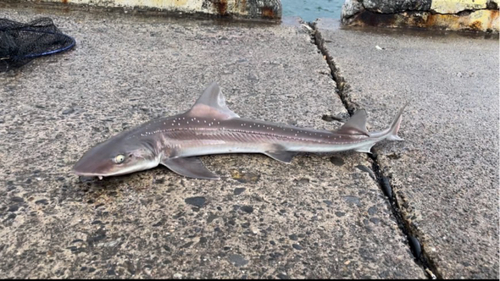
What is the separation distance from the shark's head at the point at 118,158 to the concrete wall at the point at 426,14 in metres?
3.74

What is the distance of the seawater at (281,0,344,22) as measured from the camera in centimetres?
704

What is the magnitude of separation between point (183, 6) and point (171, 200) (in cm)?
350

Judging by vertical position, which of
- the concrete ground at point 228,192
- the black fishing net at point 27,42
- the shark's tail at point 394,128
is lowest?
the concrete ground at point 228,192

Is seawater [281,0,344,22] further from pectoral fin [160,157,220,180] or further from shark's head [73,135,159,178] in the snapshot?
shark's head [73,135,159,178]

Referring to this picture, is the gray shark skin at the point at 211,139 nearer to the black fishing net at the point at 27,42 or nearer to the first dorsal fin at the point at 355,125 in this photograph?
the first dorsal fin at the point at 355,125

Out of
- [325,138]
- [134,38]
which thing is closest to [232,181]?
[325,138]

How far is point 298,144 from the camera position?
2377mm

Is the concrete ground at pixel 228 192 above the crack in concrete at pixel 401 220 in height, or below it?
above

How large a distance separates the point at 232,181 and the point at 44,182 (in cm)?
86

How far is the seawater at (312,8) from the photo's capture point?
7.04 metres

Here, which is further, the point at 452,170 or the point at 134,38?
the point at 134,38

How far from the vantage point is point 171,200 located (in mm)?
2031

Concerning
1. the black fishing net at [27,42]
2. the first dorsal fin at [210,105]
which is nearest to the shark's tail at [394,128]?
the first dorsal fin at [210,105]

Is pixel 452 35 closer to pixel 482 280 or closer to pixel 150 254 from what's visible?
pixel 482 280
